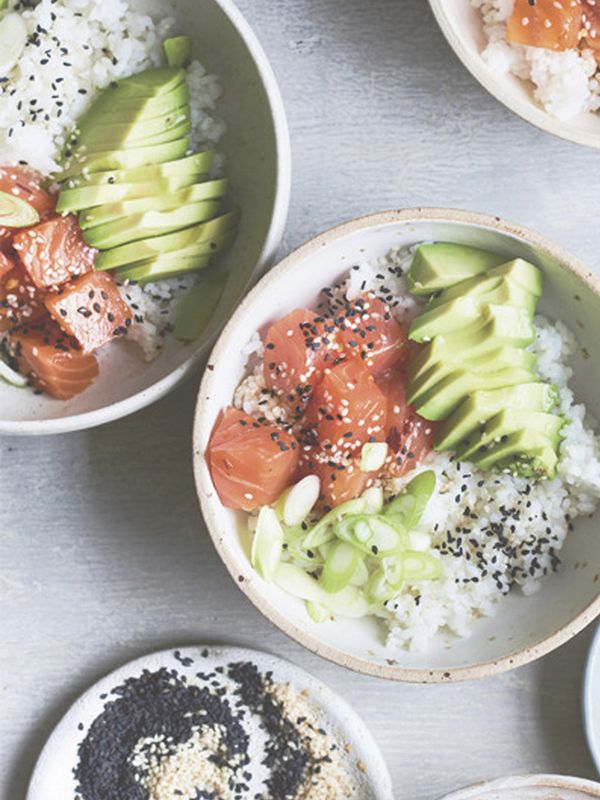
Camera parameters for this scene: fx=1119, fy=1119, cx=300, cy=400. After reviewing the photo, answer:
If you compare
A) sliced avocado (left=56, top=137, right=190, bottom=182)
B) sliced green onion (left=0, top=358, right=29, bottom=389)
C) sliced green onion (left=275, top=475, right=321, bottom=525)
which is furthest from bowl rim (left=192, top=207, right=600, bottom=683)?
sliced green onion (left=0, top=358, right=29, bottom=389)

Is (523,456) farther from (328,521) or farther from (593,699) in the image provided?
(593,699)

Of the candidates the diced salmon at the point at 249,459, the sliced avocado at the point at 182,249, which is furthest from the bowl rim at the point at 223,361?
the sliced avocado at the point at 182,249

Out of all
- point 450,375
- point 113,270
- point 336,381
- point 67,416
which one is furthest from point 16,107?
point 450,375

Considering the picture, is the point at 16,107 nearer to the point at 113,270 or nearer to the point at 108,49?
the point at 108,49

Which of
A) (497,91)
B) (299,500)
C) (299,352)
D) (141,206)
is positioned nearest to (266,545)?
(299,500)

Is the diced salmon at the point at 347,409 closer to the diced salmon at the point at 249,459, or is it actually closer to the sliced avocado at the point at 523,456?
the diced salmon at the point at 249,459

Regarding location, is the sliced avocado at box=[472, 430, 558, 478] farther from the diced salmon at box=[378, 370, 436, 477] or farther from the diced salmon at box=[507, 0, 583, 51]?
the diced salmon at box=[507, 0, 583, 51]
